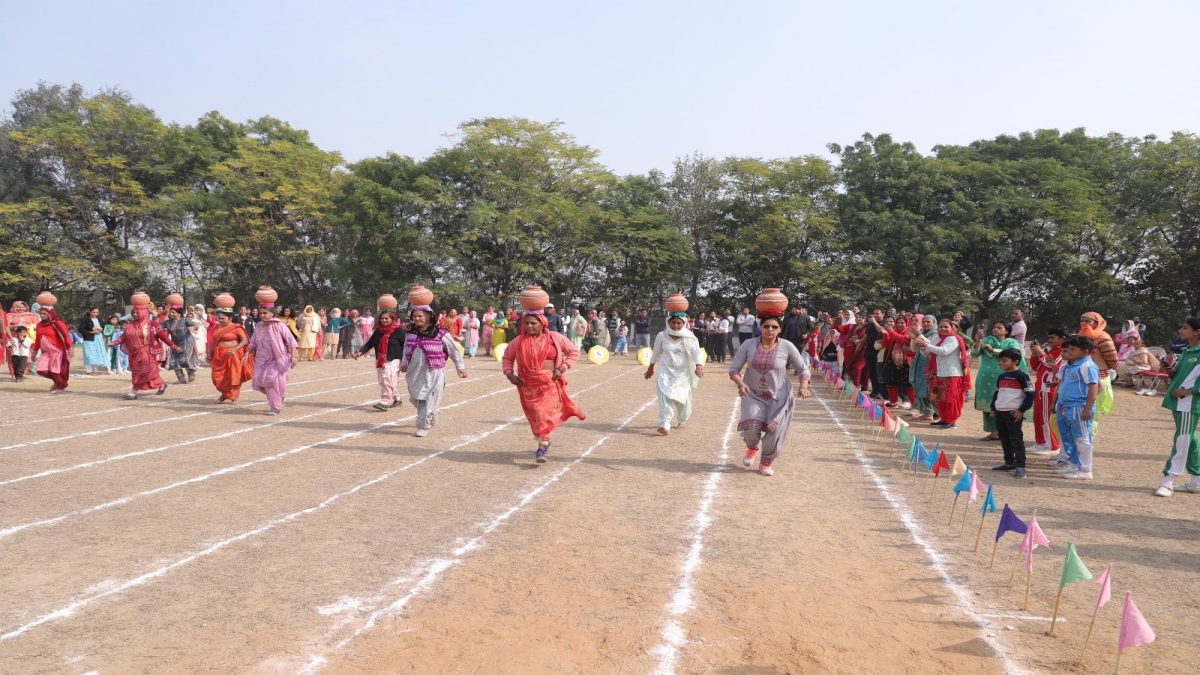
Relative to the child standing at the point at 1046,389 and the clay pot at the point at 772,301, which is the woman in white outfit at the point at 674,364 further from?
the child standing at the point at 1046,389

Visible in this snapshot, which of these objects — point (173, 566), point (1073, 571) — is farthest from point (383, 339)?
point (1073, 571)

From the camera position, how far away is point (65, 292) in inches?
1415

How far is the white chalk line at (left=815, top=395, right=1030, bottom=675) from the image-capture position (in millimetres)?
4109

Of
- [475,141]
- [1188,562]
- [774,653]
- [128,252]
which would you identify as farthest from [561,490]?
[128,252]

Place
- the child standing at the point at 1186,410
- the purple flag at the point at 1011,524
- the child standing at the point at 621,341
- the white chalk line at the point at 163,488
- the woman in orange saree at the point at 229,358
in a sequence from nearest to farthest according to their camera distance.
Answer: the purple flag at the point at 1011,524 → the white chalk line at the point at 163,488 → the child standing at the point at 1186,410 → the woman in orange saree at the point at 229,358 → the child standing at the point at 621,341

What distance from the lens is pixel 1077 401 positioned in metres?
8.52

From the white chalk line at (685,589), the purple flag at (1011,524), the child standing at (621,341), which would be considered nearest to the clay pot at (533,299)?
the white chalk line at (685,589)

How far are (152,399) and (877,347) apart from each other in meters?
12.4

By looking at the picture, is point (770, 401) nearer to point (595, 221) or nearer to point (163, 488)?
point (163, 488)

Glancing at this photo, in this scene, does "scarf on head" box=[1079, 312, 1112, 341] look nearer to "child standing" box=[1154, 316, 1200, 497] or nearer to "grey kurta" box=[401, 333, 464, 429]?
"child standing" box=[1154, 316, 1200, 497]

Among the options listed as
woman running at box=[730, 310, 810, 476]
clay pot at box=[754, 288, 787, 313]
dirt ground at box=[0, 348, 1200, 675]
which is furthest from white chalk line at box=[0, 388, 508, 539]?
clay pot at box=[754, 288, 787, 313]

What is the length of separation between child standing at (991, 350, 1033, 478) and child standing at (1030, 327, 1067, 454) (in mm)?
674

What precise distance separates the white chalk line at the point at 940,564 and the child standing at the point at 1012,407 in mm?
1399

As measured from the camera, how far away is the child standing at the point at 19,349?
16.5 metres
